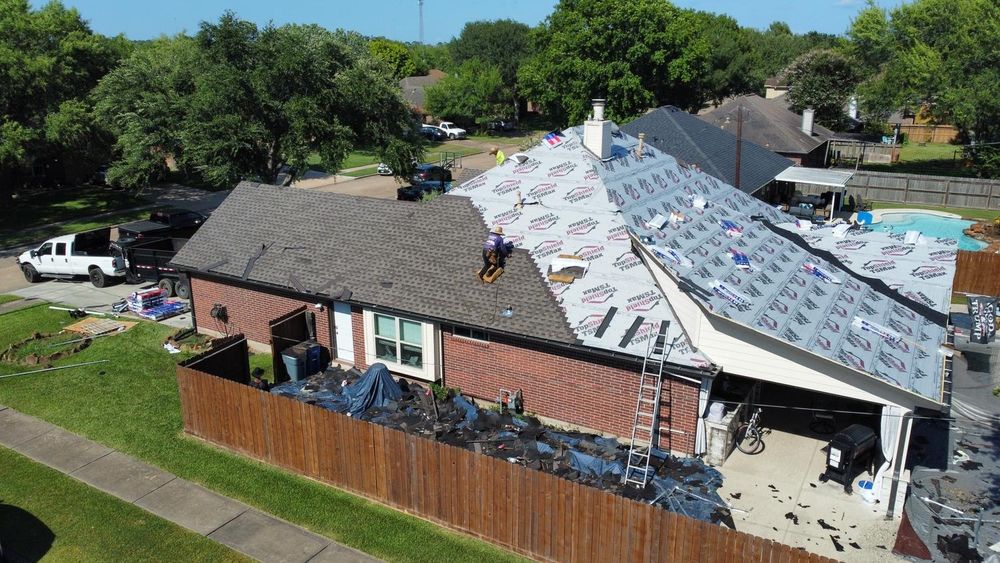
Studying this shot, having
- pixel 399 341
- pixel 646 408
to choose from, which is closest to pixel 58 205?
pixel 399 341

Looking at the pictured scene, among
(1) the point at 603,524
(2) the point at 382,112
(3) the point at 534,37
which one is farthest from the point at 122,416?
(3) the point at 534,37

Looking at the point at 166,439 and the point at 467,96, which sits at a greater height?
the point at 467,96

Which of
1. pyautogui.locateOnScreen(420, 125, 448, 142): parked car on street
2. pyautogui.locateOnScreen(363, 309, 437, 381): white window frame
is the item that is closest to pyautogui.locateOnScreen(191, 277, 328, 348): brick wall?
pyautogui.locateOnScreen(363, 309, 437, 381): white window frame

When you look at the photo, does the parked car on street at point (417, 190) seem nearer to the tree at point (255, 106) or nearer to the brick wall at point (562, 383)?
the tree at point (255, 106)

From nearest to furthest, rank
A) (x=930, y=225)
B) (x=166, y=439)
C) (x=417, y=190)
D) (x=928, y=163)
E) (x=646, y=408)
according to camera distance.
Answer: (x=646, y=408) → (x=166, y=439) → (x=930, y=225) → (x=417, y=190) → (x=928, y=163)

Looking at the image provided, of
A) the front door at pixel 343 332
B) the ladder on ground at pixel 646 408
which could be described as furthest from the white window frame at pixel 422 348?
the ladder on ground at pixel 646 408

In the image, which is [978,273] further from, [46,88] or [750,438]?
[46,88]
